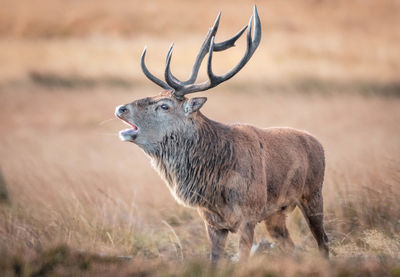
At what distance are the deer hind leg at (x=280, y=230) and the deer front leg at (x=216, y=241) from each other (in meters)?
1.04

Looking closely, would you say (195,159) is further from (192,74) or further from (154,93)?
(154,93)

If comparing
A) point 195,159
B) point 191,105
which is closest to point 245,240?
point 195,159

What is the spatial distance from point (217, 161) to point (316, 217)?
1479 millimetres

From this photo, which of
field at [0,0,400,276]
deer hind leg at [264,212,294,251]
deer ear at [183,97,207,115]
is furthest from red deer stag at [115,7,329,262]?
field at [0,0,400,276]

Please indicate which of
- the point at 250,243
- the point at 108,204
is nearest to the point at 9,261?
the point at 250,243

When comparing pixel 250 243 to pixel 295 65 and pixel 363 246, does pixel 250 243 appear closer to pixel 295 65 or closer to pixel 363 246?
pixel 363 246

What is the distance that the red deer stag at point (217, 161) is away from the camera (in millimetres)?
6773

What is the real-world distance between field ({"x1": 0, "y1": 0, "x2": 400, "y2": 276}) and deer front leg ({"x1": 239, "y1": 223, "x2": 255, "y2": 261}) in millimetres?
372

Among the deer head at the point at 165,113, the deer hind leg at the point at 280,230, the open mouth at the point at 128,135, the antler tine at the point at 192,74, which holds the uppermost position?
the antler tine at the point at 192,74

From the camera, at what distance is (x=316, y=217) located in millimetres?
7539

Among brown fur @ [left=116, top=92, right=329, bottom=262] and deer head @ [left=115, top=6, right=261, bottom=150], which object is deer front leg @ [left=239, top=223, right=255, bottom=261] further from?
deer head @ [left=115, top=6, right=261, bottom=150]

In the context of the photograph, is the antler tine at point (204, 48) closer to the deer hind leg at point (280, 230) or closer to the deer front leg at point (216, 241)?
the deer front leg at point (216, 241)

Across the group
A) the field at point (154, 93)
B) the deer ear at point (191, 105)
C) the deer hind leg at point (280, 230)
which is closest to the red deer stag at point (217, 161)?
the deer ear at point (191, 105)

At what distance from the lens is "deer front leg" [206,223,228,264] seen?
22.6 ft
